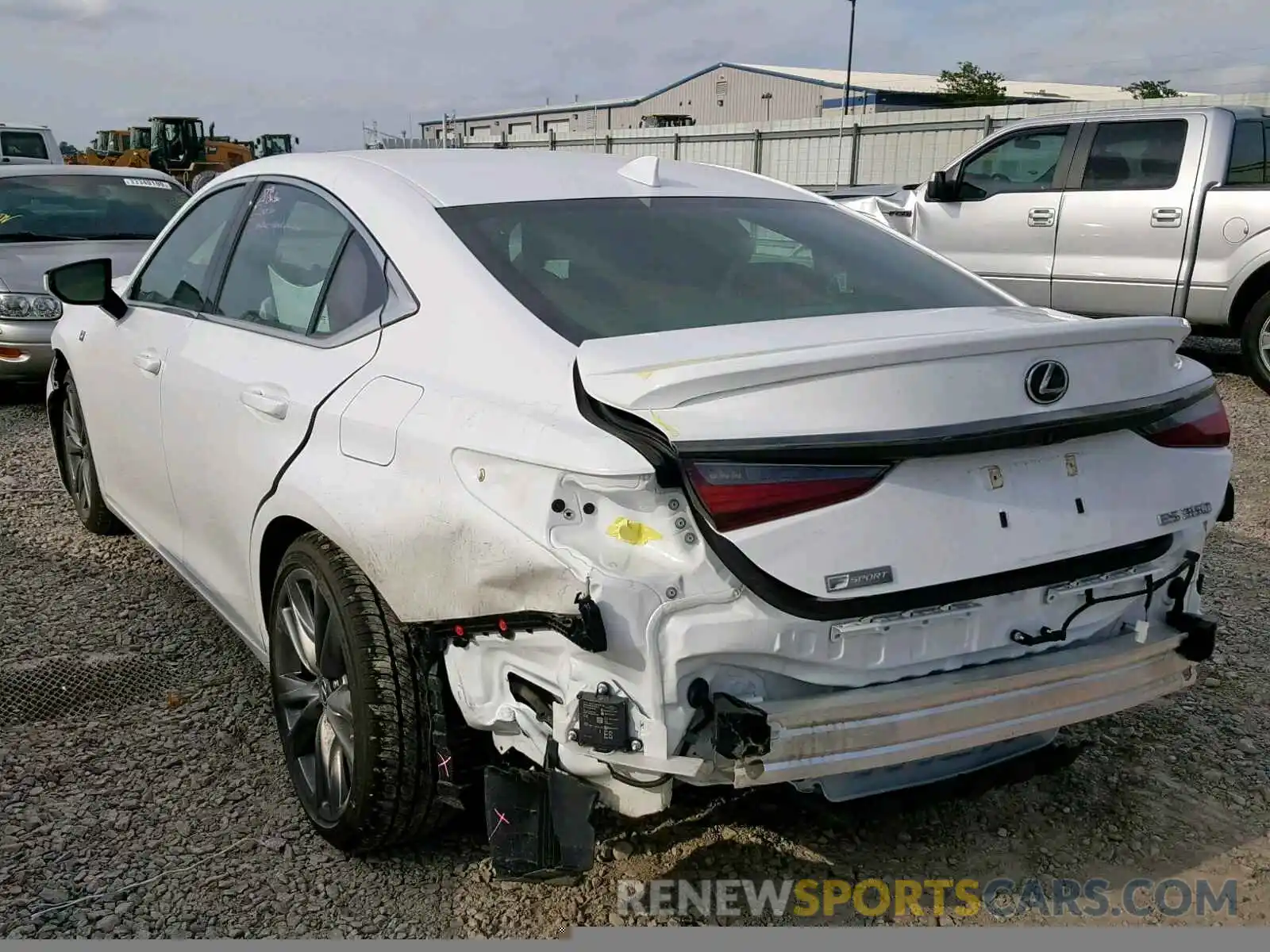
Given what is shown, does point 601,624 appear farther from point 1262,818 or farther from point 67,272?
point 67,272

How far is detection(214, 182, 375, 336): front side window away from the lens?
2.75m

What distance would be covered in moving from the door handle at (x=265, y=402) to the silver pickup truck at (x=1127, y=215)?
20.5 ft

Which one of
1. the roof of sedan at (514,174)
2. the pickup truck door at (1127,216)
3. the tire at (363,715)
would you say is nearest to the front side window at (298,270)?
the roof of sedan at (514,174)

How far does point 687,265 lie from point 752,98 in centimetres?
6126

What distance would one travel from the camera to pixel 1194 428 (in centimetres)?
244

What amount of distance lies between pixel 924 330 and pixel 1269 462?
4549 millimetres

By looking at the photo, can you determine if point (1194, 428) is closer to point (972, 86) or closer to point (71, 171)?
point (71, 171)

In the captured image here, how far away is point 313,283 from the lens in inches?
115

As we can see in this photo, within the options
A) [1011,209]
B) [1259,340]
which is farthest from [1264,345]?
[1011,209]

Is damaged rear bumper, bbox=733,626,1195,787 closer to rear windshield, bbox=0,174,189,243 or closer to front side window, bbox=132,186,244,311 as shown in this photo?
front side window, bbox=132,186,244,311

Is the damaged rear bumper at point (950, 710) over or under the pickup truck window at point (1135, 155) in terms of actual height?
under

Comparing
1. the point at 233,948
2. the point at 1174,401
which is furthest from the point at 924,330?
the point at 233,948

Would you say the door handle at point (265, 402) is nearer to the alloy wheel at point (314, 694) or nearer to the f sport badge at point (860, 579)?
the alloy wheel at point (314, 694)

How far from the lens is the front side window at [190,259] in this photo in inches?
138
